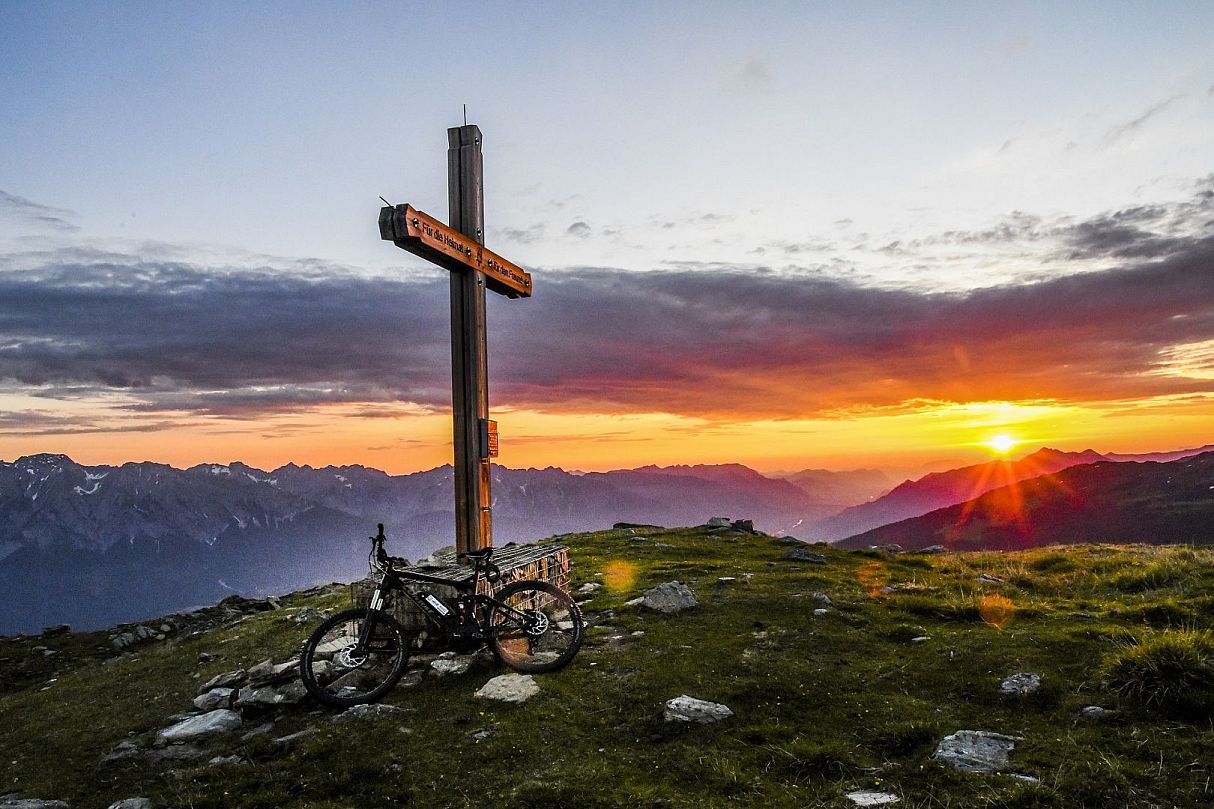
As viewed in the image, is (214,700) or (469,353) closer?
(214,700)

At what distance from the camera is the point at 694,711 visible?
7617 mm

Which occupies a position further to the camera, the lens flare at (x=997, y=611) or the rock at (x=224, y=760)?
the lens flare at (x=997, y=611)

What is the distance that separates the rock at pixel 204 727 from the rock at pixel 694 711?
568 centimetres

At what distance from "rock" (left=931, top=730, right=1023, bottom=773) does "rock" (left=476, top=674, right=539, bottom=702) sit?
4746 millimetres

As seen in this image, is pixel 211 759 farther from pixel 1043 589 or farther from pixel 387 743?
pixel 1043 589

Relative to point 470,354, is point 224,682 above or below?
below

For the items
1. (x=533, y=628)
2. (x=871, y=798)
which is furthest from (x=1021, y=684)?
(x=533, y=628)

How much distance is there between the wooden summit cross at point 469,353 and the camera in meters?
13.4

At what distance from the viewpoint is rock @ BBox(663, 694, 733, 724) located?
747cm

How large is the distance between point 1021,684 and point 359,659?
8.47 metres

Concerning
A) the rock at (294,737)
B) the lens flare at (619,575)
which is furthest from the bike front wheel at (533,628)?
the lens flare at (619,575)

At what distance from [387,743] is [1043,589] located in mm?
13118

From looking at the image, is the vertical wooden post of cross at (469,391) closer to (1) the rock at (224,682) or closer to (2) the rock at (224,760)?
(1) the rock at (224,682)

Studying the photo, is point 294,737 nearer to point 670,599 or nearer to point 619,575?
point 670,599
